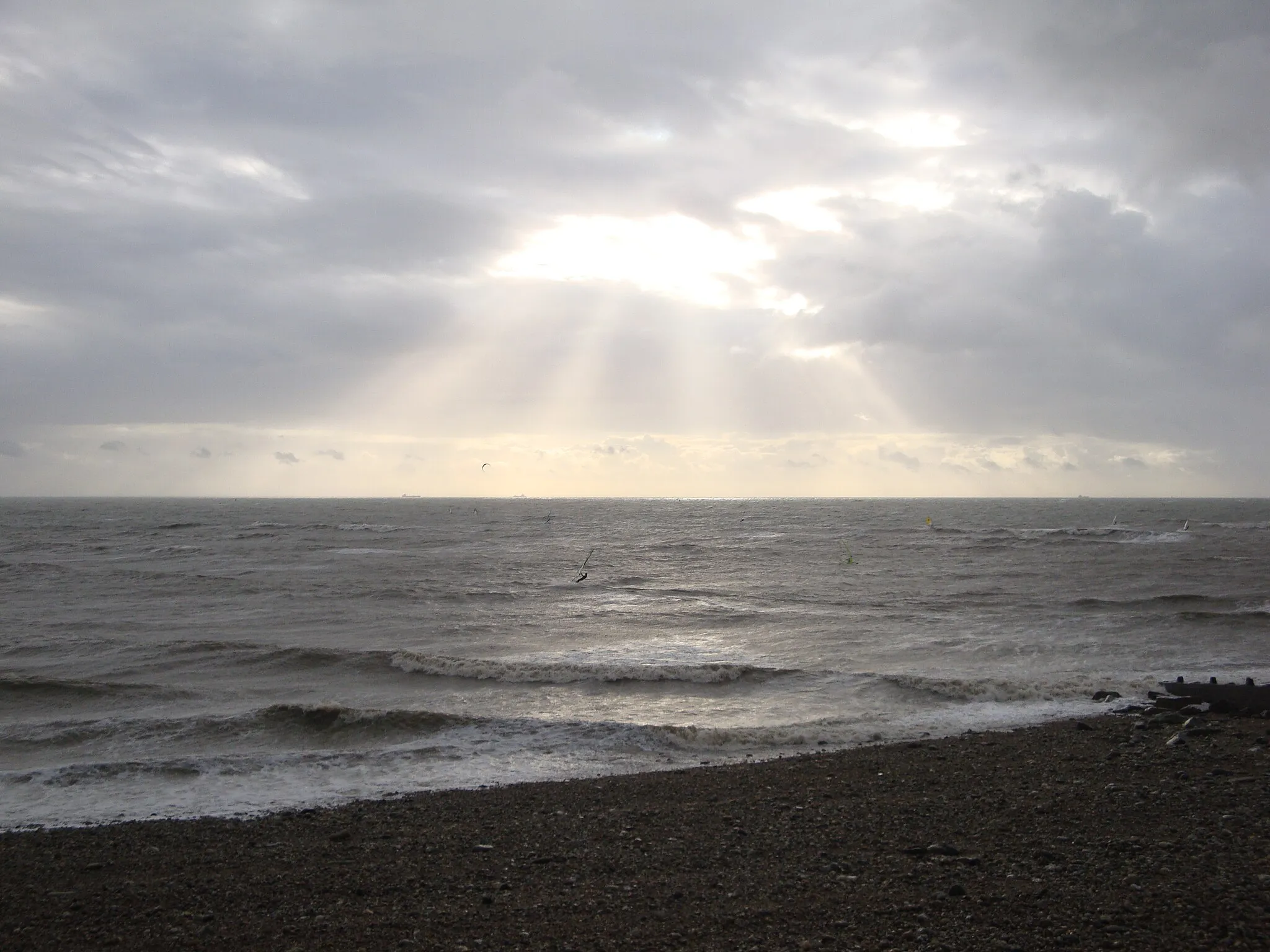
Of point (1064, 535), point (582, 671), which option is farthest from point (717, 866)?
point (1064, 535)

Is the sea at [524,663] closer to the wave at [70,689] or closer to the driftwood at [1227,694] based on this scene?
the wave at [70,689]

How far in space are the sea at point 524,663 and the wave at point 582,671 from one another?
3.5 inches

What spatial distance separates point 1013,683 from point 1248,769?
6215 millimetres

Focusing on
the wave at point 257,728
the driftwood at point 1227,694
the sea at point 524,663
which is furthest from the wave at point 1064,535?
the wave at point 257,728

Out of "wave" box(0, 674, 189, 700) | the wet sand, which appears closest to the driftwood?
the wet sand

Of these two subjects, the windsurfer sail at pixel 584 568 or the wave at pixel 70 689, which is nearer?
the wave at pixel 70 689

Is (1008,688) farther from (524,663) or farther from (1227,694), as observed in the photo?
(524,663)

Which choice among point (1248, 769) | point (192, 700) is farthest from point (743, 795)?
point (192, 700)

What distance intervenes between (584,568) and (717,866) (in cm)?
4031

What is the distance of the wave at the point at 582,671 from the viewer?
59.3 ft

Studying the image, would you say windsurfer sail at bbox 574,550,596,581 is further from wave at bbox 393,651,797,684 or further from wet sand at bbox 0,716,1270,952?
wet sand at bbox 0,716,1270,952

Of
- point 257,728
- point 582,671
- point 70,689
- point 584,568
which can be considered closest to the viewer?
point 257,728

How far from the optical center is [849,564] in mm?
47812

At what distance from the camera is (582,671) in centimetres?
1862
